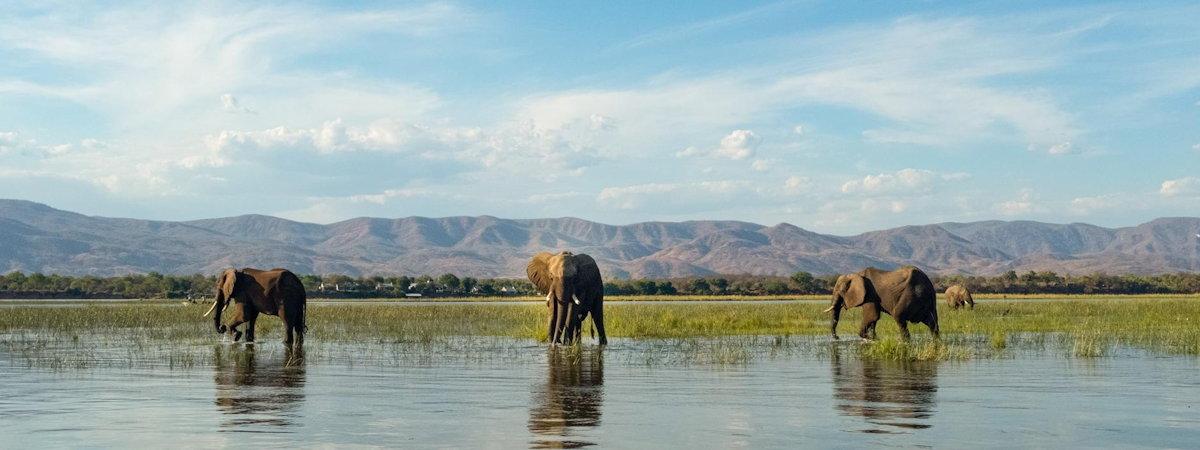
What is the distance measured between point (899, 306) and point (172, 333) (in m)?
20.2

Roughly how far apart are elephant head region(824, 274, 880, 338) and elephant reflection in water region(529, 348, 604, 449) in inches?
396

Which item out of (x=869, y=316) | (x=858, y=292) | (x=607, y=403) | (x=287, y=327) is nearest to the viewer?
(x=607, y=403)

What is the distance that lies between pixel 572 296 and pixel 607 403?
510 inches

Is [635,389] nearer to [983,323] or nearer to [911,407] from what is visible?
[911,407]

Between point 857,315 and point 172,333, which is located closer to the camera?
point 172,333

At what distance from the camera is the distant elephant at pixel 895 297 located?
107 feet

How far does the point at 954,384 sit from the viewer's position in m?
20.4

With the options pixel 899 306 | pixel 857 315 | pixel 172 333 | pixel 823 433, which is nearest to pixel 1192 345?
pixel 899 306

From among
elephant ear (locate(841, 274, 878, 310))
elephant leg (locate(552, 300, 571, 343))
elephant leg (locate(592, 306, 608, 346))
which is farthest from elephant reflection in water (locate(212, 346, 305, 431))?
elephant ear (locate(841, 274, 878, 310))

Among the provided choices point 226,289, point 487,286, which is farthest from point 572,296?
point 487,286

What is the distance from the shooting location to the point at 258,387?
20.3 m

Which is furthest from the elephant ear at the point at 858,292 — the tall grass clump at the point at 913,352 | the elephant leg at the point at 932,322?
the tall grass clump at the point at 913,352

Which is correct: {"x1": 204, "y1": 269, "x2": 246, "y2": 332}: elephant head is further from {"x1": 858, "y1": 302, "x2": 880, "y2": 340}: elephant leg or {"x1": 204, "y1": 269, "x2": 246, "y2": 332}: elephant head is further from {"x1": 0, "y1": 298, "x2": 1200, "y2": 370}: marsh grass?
{"x1": 858, "y1": 302, "x2": 880, "y2": 340}: elephant leg

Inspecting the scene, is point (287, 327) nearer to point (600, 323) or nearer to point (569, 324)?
point (569, 324)
